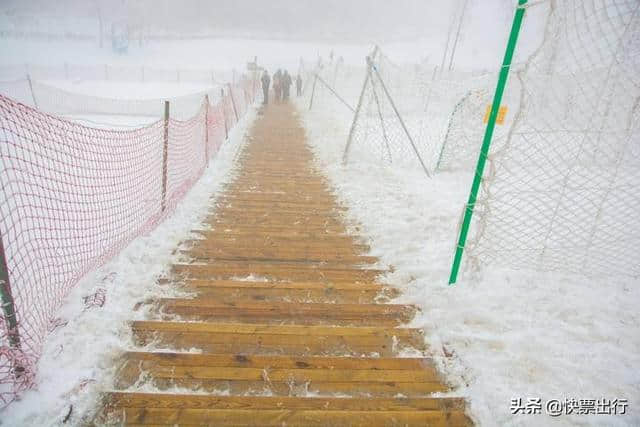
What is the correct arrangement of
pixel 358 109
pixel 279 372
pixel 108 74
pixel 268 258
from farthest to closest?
1. pixel 108 74
2. pixel 358 109
3. pixel 268 258
4. pixel 279 372

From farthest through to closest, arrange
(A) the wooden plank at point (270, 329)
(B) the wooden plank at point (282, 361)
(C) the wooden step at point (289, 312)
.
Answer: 1. (C) the wooden step at point (289, 312)
2. (A) the wooden plank at point (270, 329)
3. (B) the wooden plank at point (282, 361)

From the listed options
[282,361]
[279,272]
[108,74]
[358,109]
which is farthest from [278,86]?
[108,74]

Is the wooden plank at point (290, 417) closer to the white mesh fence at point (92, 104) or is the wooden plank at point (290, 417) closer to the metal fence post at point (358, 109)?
the metal fence post at point (358, 109)

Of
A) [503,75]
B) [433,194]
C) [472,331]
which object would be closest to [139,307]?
[472,331]

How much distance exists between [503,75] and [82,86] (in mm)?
39280

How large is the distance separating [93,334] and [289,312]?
1.37 meters

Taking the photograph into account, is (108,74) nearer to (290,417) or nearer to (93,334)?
(93,334)

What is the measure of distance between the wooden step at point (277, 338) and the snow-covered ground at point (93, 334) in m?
0.22

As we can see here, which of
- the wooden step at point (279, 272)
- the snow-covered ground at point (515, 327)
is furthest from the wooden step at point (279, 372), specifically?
the wooden step at point (279, 272)

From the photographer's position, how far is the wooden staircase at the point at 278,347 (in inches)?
74.4

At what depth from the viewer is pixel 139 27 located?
7219 cm

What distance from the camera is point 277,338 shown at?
7.92ft

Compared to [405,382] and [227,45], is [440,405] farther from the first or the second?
[227,45]

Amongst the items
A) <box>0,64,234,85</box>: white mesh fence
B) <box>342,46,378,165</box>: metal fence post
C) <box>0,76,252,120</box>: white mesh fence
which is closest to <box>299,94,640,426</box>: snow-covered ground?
<box>342,46,378,165</box>: metal fence post
